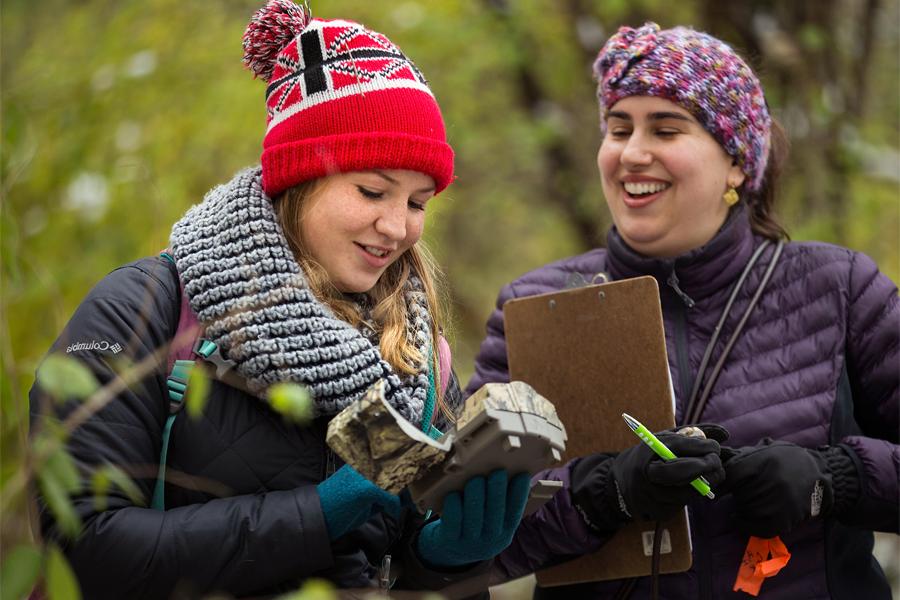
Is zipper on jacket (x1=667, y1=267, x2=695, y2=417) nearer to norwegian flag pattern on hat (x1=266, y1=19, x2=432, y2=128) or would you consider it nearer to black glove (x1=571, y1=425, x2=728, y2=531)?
black glove (x1=571, y1=425, x2=728, y2=531)

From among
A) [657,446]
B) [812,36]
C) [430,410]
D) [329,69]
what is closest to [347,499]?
[430,410]

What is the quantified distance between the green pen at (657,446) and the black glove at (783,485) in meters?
0.13

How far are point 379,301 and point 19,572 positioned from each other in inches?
50.3

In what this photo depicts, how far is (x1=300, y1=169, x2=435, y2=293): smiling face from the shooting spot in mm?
2188

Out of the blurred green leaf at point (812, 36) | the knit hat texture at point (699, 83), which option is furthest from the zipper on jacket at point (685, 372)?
the blurred green leaf at point (812, 36)

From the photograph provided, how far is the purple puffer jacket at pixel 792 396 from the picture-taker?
8.12 feet

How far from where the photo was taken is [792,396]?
8.23 feet

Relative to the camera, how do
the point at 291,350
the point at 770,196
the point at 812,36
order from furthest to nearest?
the point at 812,36, the point at 770,196, the point at 291,350

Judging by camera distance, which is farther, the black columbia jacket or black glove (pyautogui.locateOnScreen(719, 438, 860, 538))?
black glove (pyautogui.locateOnScreen(719, 438, 860, 538))

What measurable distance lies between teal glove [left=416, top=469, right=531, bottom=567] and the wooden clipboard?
0.53m

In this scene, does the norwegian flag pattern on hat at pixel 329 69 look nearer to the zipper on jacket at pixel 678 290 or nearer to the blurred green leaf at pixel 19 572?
the zipper on jacket at pixel 678 290

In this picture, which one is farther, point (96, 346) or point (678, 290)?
point (678, 290)

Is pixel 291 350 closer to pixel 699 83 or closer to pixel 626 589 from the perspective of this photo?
pixel 626 589

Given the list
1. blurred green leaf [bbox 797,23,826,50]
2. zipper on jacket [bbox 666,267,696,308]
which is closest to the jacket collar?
zipper on jacket [bbox 666,267,696,308]
